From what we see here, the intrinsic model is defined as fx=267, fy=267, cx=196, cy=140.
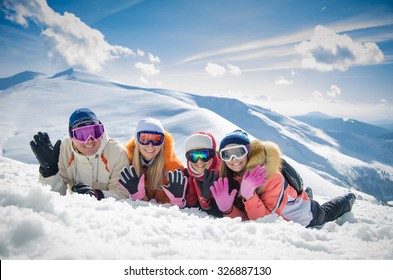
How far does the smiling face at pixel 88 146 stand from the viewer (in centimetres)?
377

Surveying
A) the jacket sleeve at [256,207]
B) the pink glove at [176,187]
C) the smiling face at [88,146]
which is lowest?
the jacket sleeve at [256,207]

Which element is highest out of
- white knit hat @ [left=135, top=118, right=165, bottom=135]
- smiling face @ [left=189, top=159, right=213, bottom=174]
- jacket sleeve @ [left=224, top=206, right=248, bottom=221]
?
white knit hat @ [left=135, top=118, right=165, bottom=135]

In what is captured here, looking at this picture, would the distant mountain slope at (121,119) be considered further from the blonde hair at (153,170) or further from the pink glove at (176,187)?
the pink glove at (176,187)

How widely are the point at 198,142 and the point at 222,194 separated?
0.93 metres

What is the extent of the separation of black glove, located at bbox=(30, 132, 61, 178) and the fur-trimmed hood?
268 centimetres

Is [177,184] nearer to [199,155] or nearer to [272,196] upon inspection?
[199,155]

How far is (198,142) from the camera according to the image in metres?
4.14

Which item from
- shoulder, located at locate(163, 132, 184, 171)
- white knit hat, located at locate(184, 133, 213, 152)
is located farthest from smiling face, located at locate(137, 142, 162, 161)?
white knit hat, located at locate(184, 133, 213, 152)

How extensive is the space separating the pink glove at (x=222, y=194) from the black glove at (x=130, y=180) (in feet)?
3.61

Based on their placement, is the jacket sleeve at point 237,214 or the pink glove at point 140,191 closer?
the jacket sleeve at point 237,214

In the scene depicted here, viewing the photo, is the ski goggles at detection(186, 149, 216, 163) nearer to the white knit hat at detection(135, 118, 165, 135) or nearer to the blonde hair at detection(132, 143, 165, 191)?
the blonde hair at detection(132, 143, 165, 191)

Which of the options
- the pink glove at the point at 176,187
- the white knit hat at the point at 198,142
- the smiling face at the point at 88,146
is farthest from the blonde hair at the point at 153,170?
the smiling face at the point at 88,146

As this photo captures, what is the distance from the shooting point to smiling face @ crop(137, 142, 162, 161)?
416cm
